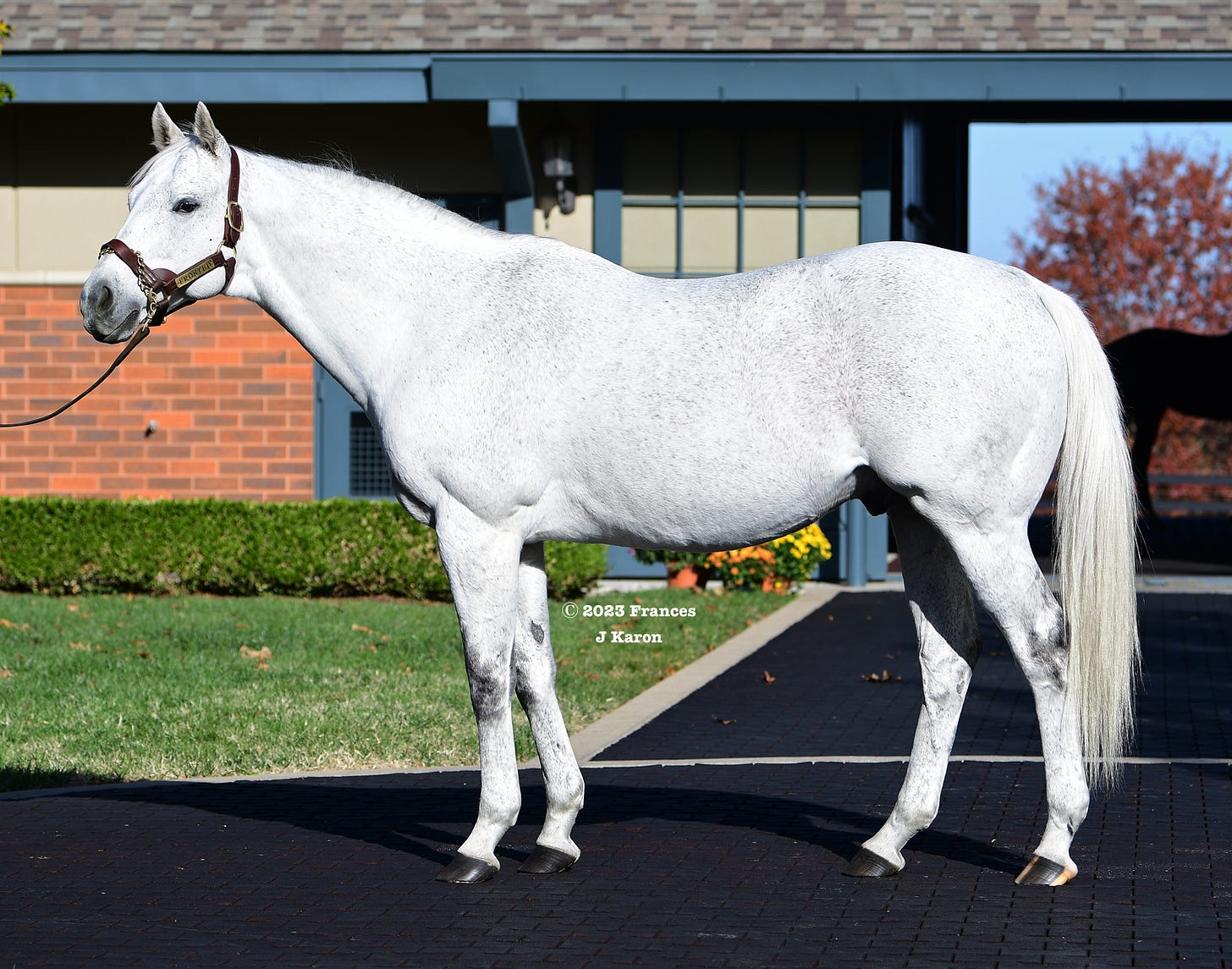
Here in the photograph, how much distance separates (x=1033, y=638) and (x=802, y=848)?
1192 millimetres

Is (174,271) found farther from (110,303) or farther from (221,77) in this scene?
(221,77)

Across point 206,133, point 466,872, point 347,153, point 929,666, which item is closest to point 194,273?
point 206,133

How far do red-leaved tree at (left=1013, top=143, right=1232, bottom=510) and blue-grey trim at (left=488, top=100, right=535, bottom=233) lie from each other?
54.1ft

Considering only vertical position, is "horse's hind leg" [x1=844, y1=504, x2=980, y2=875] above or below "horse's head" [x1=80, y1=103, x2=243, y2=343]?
below

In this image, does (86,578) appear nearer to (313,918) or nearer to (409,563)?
(409,563)

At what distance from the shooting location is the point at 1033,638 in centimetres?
485

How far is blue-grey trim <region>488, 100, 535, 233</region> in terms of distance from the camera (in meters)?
13.8

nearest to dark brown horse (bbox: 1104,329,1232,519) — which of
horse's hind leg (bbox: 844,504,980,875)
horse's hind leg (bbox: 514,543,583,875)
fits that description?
horse's hind leg (bbox: 844,504,980,875)

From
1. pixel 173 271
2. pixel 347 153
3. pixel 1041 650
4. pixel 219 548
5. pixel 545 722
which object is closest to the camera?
pixel 1041 650

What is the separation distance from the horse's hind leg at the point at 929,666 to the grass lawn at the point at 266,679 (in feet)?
8.21

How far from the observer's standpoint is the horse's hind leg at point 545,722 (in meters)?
5.22

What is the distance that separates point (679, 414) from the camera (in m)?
4.90

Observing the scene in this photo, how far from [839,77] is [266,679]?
7.75 metres

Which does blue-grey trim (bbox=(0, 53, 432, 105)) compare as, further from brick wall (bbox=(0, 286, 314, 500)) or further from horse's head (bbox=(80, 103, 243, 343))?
horse's head (bbox=(80, 103, 243, 343))
